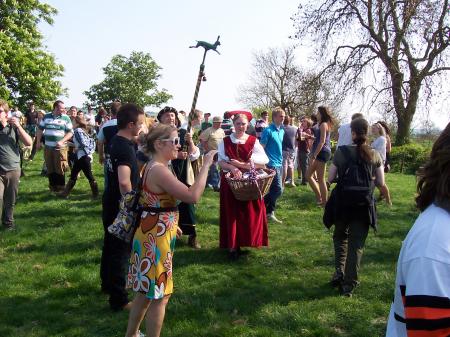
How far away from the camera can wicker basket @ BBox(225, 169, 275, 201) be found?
5.92m

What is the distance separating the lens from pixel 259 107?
57094 mm

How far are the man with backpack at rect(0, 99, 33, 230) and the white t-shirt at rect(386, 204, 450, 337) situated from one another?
21.9 ft

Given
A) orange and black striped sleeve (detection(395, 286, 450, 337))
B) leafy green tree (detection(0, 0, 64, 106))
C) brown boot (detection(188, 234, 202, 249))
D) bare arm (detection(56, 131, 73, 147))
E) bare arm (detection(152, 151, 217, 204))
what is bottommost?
brown boot (detection(188, 234, 202, 249))

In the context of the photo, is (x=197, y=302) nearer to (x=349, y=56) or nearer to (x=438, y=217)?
(x=438, y=217)

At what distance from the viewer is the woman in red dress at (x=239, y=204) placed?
6.27m

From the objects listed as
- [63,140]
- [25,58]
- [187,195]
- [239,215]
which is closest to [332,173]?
[239,215]

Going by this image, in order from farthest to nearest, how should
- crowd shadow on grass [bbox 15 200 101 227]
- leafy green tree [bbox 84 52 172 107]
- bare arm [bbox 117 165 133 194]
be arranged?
leafy green tree [bbox 84 52 172 107]
crowd shadow on grass [bbox 15 200 101 227]
bare arm [bbox 117 165 133 194]

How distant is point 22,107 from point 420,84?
23.8 metres

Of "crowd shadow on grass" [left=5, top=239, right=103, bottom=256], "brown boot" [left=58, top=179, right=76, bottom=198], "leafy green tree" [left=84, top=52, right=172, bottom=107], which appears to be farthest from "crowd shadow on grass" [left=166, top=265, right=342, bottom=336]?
"leafy green tree" [left=84, top=52, right=172, bottom=107]

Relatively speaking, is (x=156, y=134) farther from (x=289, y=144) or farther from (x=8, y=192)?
(x=289, y=144)

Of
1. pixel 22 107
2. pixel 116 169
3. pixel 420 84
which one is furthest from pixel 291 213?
pixel 22 107

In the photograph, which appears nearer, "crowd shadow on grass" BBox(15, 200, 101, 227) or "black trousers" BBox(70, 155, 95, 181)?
"crowd shadow on grass" BBox(15, 200, 101, 227)

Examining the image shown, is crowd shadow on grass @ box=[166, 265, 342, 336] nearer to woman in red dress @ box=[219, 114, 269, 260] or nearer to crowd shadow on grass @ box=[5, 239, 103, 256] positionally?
woman in red dress @ box=[219, 114, 269, 260]

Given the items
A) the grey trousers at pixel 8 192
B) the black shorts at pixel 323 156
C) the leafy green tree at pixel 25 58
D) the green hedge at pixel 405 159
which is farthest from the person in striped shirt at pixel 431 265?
the leafy green tree at pixel 25 58
